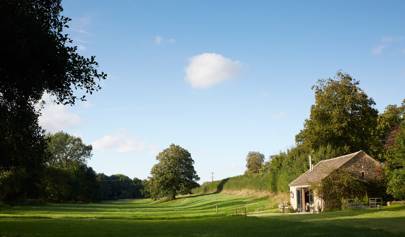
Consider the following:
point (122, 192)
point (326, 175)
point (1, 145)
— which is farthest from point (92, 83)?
point (122, 192)

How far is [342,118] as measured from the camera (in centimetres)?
6650

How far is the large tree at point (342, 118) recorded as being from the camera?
A: 2621 inches

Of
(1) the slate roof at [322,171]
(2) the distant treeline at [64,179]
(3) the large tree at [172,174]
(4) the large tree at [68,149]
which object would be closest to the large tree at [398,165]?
(1) the slate roof at [322,171]

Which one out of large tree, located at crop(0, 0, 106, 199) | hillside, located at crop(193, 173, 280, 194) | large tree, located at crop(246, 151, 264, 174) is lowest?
hillside, located at crop(193, 173, 280, 194)

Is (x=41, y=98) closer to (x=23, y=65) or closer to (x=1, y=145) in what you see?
(x=23, y=65)

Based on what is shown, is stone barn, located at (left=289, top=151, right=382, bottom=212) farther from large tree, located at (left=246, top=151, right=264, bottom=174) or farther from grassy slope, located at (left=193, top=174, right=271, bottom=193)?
large tree, located at (left=246, top=151, right=264, bottom=174)

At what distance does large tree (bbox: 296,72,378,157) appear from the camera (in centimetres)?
6656

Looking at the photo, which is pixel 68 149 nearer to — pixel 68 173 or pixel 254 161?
pixel 68 173

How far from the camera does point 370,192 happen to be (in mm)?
45938

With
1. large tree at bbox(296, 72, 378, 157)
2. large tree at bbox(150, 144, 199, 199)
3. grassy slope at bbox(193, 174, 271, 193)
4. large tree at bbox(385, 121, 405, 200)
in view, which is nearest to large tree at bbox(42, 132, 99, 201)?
large tree at bbox(150, 144, 199, 199)

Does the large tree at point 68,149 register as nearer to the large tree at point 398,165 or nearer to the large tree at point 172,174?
the large tree at point 172,174

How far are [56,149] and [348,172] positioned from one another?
91.9 metres

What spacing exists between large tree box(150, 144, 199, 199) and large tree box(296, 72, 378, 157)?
4111 centimetres

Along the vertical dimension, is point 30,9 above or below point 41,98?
above
